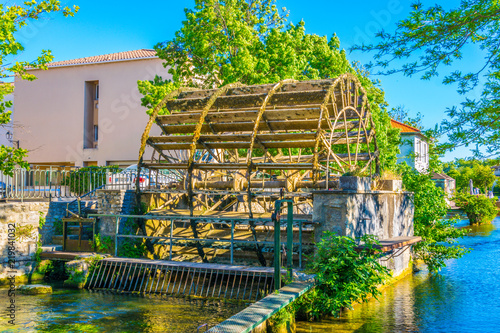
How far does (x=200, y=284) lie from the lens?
32.9 ft

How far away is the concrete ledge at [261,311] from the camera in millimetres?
5267

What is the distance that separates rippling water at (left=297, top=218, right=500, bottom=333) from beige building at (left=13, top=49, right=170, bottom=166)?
58.7 feet

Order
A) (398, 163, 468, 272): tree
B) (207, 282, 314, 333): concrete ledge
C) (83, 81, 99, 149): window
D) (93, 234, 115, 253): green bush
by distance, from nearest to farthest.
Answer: (207, 282, 314, 333): concrete ledge
(93, 234, 115, 253): green bush
(398, 163, 468, 272): tree
(83, 81, 99, 149): window

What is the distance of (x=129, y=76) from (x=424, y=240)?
18.7 m

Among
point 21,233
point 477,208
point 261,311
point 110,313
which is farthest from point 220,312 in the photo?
point 477,208

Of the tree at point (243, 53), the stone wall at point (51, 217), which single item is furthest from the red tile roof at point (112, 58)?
the stone wall at point (51, 217)

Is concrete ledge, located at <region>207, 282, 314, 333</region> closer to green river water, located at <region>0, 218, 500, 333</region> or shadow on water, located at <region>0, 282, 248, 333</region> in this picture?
green river water, located at <region>0, 218, 500, 333</region>

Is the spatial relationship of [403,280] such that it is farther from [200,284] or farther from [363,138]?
→ [200,284]

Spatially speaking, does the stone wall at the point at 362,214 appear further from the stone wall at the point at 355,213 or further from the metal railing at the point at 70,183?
the metal railing at the point at 70,183

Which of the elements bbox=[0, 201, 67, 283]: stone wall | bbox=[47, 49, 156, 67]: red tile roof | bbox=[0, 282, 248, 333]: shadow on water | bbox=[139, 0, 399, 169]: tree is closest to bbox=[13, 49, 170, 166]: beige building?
bbox=[47, 49, 156, 67]: red tile roof

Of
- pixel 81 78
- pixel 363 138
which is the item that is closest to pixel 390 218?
pixel 363 138

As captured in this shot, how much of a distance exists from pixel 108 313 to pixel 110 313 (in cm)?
3

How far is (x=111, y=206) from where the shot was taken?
11.1m

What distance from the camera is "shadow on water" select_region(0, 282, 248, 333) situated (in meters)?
7.42
